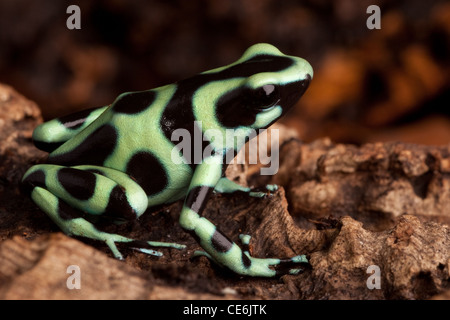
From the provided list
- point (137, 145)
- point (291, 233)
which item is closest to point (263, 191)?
point (291, 233)

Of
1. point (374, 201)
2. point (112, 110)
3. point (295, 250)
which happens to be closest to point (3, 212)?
point (112, 110)

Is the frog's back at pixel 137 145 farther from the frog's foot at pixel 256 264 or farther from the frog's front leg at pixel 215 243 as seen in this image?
the frog's foot at pixel 256 264

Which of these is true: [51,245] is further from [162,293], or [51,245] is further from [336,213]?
[336,213]

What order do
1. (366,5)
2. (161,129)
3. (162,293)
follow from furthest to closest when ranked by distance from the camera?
(366,5)
(161,129)
(162,293)

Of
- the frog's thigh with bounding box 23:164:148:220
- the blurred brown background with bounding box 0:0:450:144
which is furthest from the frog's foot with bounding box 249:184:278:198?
the blurred brown background with bounding box 0:0:450:144

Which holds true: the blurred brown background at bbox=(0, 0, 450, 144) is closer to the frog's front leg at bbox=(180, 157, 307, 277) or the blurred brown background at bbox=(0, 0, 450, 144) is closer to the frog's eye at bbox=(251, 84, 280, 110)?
the frog's eye at bbox=(251, 84, 280, 110)

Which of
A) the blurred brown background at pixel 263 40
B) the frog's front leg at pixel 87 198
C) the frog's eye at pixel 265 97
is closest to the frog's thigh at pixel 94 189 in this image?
the frog's front leg at pixel 87 198

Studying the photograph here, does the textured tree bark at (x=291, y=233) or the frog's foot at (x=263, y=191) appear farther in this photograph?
the frog's foot at (x=263, y=191)
